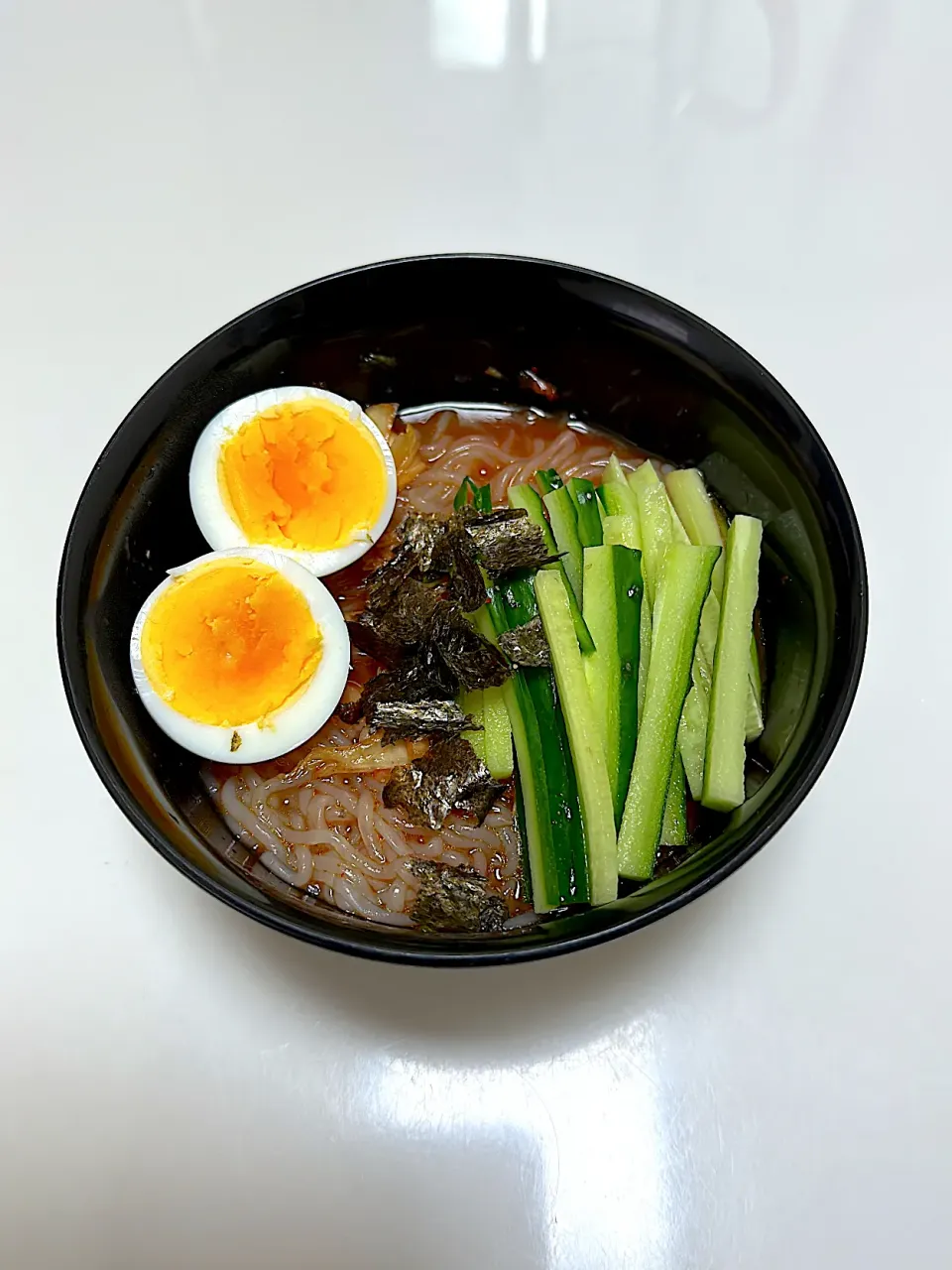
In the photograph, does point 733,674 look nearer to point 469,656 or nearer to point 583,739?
point 583,739

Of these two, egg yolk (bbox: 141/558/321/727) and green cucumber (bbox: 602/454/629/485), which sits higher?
green cucumber (bbox: 602/454/629/485)

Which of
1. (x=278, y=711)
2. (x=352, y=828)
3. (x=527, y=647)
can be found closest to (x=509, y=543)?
(x=527, y=647)

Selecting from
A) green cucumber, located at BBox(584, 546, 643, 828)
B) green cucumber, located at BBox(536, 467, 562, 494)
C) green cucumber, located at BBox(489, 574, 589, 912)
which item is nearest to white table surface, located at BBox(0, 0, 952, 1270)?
green cucumber, located at BBox(489, 574, 589, 912)

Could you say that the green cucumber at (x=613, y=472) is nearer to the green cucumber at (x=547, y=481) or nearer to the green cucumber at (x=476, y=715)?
the green cucumber at (x=547, y=481)

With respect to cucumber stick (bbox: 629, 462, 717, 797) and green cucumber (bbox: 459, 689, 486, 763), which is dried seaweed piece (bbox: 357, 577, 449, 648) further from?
cucumber stick (bbox: 629, 462, 717, 797)

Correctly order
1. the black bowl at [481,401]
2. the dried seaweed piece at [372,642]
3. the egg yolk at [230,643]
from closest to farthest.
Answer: the black bowl at [481,401]
the egg yolk at [230,643]
the dried seaweed piece at [372,642]

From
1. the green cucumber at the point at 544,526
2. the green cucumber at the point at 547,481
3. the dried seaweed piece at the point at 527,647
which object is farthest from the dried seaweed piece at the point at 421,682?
the green cucumber at the point at 547,481

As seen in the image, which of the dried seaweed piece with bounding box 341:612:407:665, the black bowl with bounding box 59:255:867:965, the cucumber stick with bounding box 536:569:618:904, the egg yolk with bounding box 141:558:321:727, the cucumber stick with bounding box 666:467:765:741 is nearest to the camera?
the black bowl with bounding box 59:255:867:965
